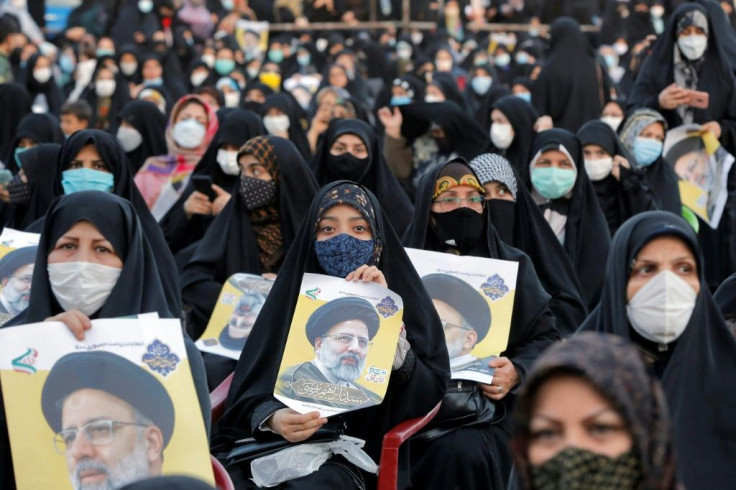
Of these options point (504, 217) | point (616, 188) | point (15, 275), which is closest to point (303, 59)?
point (616, 188)

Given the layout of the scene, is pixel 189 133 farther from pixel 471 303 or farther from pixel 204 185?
pixel 471 303

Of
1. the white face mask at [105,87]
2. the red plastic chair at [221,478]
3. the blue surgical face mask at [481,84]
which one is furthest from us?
the blue surgical face mask at [481,84]

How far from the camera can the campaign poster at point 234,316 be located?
196 inches

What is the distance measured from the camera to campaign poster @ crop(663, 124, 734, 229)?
7.24 m

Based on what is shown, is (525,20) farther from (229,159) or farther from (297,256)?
(297,256)

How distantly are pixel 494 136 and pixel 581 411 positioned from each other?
6569mm

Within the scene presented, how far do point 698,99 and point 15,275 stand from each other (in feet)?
15.5

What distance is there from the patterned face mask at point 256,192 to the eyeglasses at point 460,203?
4.22 feet

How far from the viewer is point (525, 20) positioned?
69.8ft

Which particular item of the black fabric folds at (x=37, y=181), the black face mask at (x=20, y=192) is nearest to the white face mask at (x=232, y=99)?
the black fabric folds at (x=37, y=181)

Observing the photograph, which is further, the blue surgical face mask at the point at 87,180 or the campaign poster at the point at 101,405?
the blue surgical face mask at the point at 87,180

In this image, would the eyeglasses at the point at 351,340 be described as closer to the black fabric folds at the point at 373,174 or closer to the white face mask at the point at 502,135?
the black fabric folds at the point at 373,174

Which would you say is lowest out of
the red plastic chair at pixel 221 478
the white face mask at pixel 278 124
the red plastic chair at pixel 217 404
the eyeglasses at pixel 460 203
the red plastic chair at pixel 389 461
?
the red plastic chair at pixel 389 461

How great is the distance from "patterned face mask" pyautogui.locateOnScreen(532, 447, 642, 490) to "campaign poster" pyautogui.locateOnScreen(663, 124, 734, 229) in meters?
5.44
